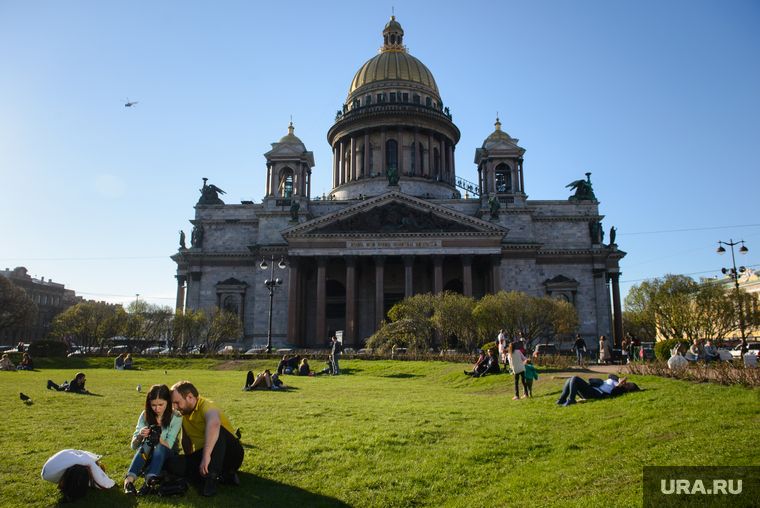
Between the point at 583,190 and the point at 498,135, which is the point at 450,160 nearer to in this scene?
the point at 498,135

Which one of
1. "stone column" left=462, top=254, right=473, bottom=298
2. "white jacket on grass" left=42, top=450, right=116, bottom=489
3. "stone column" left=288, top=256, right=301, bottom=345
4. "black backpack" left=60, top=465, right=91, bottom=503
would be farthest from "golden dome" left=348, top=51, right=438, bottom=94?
"black backpack" left=60, top=465, right=91, bottom=503

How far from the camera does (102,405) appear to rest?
13375 millimetres

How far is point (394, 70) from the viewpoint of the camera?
67.5 metres

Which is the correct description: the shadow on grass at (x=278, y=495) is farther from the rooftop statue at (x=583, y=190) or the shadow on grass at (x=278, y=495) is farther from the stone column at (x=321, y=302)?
the rooftop statue at (x=583, y=190)

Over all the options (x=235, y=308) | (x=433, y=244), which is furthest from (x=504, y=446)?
(x=235, y=308)

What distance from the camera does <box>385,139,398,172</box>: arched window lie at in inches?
2490

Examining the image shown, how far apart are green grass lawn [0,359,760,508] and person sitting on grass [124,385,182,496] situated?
1.18 ft

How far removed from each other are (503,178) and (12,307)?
5519 cm

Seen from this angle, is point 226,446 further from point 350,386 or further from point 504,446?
point 350,386

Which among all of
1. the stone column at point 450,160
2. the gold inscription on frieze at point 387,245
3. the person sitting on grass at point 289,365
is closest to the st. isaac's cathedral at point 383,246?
the gold inscription on frieze at point 387,245

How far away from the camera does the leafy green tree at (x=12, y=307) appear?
198 ft

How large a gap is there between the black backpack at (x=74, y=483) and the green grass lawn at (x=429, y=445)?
13cm

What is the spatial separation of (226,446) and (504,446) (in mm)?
4502

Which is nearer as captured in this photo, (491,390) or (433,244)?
(491,390)
